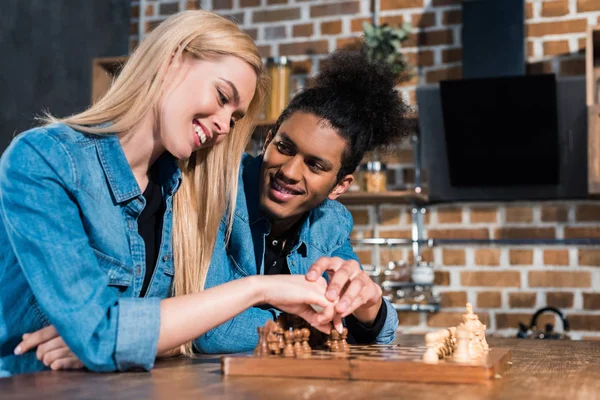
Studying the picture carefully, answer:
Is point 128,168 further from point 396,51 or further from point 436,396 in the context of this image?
point 396,51

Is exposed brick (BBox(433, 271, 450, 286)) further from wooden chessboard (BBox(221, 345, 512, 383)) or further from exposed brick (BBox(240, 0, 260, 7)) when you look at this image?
wooden chessboard (BBox(221, 345, 512, 383))

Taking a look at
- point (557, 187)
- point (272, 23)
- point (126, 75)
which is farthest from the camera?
point (272, 23)

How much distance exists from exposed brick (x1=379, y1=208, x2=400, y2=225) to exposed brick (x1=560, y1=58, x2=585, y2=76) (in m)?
0.95

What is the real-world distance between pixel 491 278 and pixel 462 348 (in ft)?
7.58

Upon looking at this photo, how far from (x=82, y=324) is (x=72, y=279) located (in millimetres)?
72

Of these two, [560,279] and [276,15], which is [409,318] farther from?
[276,15]

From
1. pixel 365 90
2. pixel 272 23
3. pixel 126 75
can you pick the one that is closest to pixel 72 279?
pixel 126 75

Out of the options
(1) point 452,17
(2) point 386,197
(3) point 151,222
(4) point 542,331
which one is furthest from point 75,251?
(1) point 452,17

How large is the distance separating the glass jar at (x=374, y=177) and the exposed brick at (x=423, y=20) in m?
0.74

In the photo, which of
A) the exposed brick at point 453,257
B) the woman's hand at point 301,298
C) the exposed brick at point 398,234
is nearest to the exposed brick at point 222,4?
the exposed brick at point 398,234

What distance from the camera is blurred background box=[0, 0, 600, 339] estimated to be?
323 cm

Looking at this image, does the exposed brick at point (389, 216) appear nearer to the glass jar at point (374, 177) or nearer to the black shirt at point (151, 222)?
the glass jar at point (374, 177)

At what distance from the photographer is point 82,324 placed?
3.78ft

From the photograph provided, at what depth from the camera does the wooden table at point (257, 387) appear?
3.20 feet
